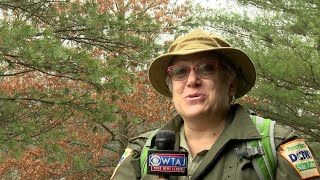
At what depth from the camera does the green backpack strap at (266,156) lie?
5.99 feet

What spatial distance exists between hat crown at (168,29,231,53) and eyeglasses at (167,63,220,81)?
89 mm

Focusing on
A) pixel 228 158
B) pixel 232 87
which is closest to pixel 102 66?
pixel 232 87

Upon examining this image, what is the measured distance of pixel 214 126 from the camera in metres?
2.20

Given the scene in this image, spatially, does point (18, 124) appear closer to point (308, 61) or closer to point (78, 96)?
point (78, 96)

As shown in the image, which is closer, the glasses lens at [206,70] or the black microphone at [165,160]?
the black microphone at [165,160]

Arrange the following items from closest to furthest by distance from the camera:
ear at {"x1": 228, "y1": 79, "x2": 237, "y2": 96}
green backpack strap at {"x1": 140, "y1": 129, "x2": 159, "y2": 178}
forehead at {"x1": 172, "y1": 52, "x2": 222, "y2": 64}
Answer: green backpack strap at {"x1": 140, "y1": 129, "x2": 159, "y2": 178}
forehead at {"x1": 172, "y1": 52, "x2": 222, "y2": 64}
ear at {"x1": 228, "y1": 79, "x2": 237, "y2": 96}

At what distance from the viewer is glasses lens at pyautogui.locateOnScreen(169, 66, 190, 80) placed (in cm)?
219

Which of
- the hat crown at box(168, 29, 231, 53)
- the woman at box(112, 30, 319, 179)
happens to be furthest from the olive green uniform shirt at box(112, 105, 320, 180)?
the hat crown at box(168, 29, 231, 53)

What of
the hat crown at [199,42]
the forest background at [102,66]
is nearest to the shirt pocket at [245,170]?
the hat crown at [199,42]

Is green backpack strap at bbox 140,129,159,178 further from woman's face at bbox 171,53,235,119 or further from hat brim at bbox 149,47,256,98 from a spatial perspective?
hat brim at bbox 149,47,256,98

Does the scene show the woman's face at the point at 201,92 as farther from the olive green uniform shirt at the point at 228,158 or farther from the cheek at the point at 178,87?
the olive green uniform shirt at the point at 228,158

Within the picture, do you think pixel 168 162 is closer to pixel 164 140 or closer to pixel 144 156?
pixel 164 140

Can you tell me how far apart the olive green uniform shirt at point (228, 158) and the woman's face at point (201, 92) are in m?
0.11

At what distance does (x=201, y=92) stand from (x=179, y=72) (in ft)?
0.53
